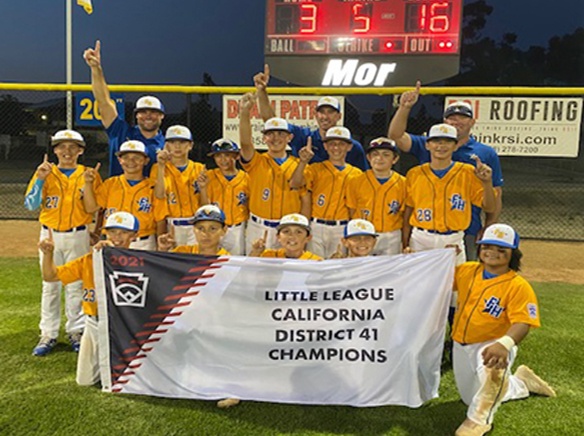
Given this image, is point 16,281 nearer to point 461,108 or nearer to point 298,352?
point 298,352

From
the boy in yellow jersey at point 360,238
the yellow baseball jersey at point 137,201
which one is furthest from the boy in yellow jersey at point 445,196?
the yellow baseball jersey at point 137,201

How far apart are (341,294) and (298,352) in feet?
1.43

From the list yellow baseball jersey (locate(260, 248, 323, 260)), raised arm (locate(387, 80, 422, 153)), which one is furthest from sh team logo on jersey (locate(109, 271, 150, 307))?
raised arm (locate(387, 80, 422, 153))

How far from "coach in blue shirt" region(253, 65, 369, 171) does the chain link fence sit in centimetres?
292

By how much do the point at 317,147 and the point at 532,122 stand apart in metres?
4.22

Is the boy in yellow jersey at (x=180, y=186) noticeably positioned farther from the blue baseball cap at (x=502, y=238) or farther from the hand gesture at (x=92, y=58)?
the blue baseball cap at (x=502, y=238)

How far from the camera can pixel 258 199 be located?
4148mm

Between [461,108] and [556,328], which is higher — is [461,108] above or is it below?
above

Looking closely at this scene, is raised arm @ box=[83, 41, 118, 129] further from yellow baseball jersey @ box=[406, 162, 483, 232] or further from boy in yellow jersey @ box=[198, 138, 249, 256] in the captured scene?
yellow baseball jersey @ box=[406, 162, 483, 232]

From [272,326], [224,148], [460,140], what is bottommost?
[272,326]

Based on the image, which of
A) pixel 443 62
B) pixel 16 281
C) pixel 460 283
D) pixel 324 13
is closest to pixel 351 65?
pixel 324 13

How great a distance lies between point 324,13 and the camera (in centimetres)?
964

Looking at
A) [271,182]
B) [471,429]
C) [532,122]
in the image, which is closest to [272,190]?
[271,182]

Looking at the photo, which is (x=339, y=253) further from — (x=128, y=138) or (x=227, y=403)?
(x=128, y=138)
